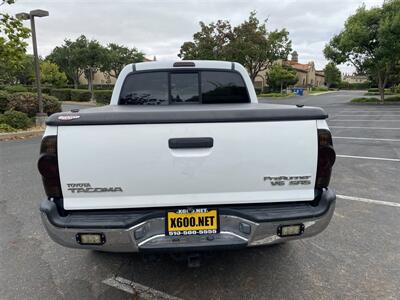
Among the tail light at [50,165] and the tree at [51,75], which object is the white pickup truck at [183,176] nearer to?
the tail light at [50,165]

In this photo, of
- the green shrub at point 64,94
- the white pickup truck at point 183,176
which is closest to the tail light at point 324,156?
the white pickup truck at point 183,176

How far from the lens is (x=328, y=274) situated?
2.97m

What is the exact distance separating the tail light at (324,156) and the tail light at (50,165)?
1.89m

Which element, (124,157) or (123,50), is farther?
(123,50)

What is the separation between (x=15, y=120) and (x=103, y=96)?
15781mm

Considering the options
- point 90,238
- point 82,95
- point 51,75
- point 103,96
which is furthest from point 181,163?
point 51,75

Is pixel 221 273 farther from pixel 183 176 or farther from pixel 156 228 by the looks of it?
pixel 183 176

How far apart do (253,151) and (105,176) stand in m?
1.06

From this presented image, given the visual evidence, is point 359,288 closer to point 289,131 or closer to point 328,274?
point 328,274

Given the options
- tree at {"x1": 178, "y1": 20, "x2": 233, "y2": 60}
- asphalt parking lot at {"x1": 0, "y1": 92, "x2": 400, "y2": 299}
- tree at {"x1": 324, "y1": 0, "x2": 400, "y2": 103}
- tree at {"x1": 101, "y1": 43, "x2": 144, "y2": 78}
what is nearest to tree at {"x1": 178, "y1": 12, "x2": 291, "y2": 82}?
tree at {"x1": 178, "y1": 20, "x2": 233, "y2": 60}

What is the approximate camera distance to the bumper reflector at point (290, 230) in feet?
7.78

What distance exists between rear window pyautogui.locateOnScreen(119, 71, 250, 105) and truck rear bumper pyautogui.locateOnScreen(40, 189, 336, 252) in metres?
1.98

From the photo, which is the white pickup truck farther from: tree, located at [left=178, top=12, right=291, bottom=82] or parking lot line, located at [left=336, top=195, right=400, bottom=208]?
tree, located at [left=178, top=12, right=291, bottom=82]

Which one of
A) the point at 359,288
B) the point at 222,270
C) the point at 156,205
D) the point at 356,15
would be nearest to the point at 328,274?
the point at 359,288
